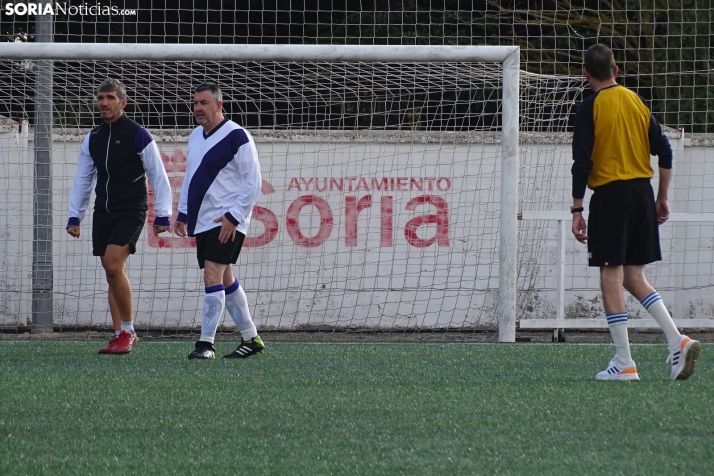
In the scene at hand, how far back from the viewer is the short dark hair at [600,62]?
17.9 ft

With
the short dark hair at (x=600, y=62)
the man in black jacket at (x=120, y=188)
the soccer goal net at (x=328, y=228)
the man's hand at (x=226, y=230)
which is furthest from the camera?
the soccer goal net at (x=328, y=228)

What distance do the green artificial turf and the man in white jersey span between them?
483 mm

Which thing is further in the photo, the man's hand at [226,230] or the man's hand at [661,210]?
the man's hand at [226,230]

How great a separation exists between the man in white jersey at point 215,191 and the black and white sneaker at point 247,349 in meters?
0.18

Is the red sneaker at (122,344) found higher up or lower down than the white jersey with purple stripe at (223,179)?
lower down

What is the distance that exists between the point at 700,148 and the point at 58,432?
31.0ft

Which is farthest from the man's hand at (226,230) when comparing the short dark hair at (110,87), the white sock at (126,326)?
the short dark hair at (110,87)

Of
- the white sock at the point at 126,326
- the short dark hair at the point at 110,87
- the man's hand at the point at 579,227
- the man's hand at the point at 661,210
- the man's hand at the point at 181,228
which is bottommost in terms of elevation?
the white sock at the point at 126,326

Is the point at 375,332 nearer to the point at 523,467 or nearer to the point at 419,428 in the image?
the point at 419,428

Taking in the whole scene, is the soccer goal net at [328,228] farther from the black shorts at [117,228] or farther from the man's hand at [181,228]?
the man's hand at [181,228]

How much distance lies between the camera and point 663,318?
5.49m

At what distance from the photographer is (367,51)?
29.5 feet

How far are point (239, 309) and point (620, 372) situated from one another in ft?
8.75

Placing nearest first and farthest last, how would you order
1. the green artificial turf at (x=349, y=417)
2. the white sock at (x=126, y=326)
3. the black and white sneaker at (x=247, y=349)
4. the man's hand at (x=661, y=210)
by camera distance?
1. the green artificial turf at (x=349, y=417)
2. the man's hand at (x=661, y=210)
3. the black and white sneaker at (x=247, y=349)
4. the white sock at (x=126, y=326)
